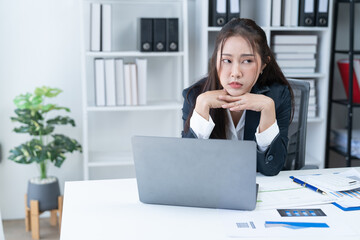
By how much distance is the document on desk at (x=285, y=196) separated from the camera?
1.32 metres

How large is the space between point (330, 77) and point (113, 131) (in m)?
1.53

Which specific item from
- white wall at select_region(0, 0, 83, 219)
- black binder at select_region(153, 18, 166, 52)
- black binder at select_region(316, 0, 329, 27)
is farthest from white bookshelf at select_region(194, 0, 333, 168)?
white wall at select_region(0, 0, 83, 219)

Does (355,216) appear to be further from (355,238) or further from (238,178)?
(238,178)

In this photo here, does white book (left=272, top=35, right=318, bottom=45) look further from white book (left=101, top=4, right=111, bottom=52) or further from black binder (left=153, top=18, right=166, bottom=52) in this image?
white book (left=101, top=4, right=111, bottom=52)

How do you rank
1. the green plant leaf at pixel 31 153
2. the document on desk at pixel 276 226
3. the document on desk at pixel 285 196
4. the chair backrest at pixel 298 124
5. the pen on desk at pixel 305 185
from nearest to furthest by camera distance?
1. the document on desk at pixel 276 226
2. the document on desk at pixel 285 196
3. the pen on desk at pixel 305 185
4. the chair backrest at pixel 298 124
5. the green plant leaf at pixel 31 153

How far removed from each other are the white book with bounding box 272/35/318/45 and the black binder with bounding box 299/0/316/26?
0.09 m

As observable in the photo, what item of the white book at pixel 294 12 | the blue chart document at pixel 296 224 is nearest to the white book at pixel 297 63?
the white book at pixel 294 12

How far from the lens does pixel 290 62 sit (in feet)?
9.43

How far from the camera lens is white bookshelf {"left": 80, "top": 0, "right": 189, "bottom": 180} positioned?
2903 millimetres

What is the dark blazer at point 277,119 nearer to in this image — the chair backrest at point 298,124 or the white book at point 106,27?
the chair backrest at point 298,124

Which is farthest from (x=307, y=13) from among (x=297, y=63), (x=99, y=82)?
(x=99, y=82)

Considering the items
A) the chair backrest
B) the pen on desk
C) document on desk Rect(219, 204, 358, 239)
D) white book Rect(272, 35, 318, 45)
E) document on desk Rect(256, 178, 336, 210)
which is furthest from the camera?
white book Rect(272, 35, 318, 45)

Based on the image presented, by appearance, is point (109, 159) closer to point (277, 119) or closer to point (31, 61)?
point (31, 61)

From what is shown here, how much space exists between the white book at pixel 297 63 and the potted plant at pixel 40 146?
1349 mm
